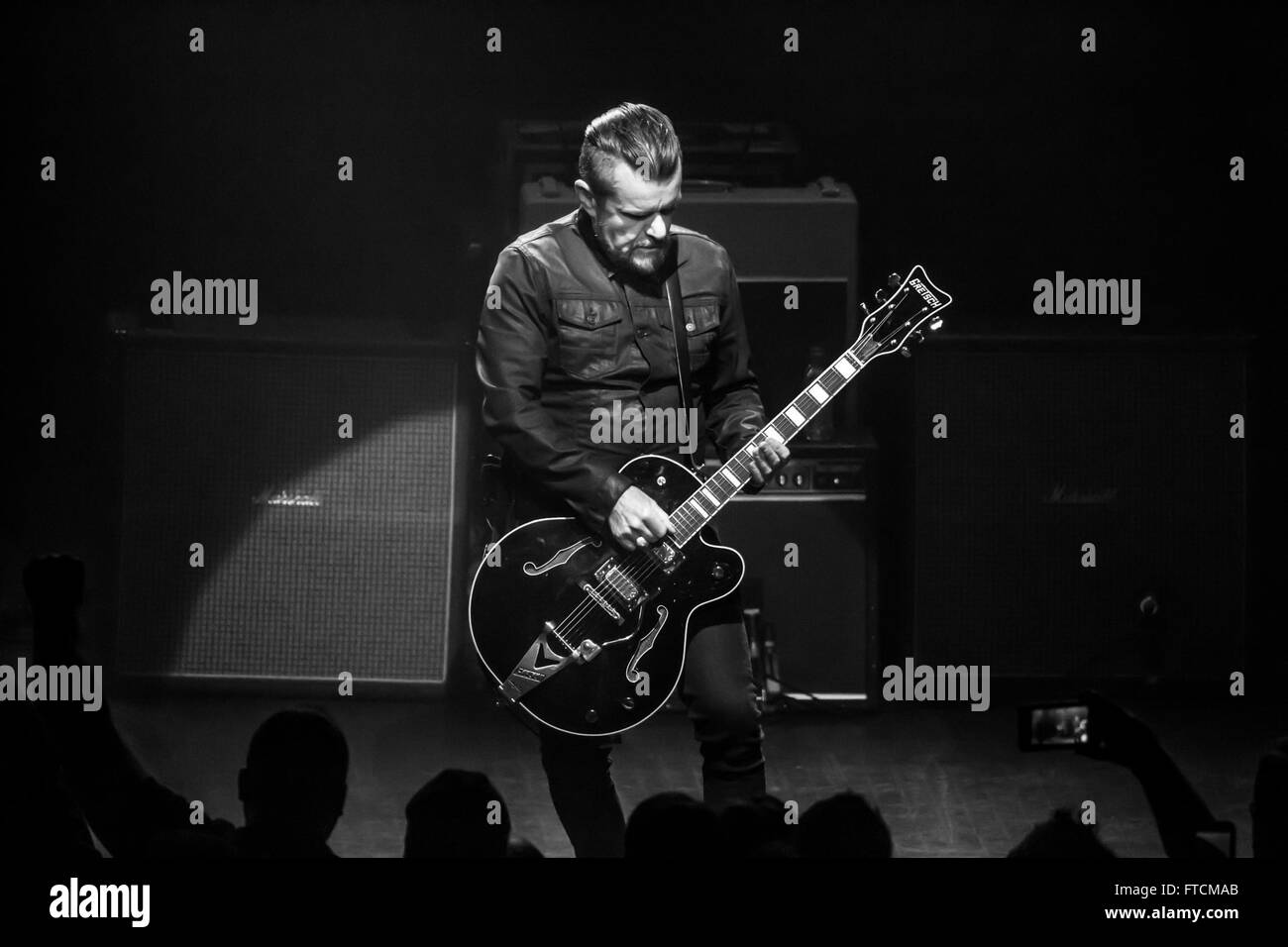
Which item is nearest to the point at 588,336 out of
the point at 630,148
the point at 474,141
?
the point at 630,148

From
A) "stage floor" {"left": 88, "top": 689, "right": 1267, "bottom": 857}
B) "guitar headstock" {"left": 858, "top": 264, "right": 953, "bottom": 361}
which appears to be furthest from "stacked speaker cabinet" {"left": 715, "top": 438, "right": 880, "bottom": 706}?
"guitar headstock" {"left": 858, "top": 264, "right": 953, "bottom": 361}

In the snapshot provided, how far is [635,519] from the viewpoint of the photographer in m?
3.96

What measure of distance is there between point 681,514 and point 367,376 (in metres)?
1.13

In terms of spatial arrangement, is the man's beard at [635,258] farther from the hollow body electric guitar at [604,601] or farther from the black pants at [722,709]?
the black pants at [722,709]

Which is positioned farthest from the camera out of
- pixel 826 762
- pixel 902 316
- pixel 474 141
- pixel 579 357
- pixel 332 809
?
pixel 474 141

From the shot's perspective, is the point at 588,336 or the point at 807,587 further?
the point at 807,587

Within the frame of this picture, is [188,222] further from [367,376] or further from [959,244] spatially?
[959,244]

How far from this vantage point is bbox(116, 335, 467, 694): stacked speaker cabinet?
475cm

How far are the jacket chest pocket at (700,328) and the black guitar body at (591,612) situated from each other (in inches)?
10.3

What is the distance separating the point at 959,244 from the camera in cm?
491

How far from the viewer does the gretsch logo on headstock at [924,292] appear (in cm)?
430

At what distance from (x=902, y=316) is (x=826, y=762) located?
1170 millimetres

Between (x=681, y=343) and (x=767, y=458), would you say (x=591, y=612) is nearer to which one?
(x=767, y=458)
